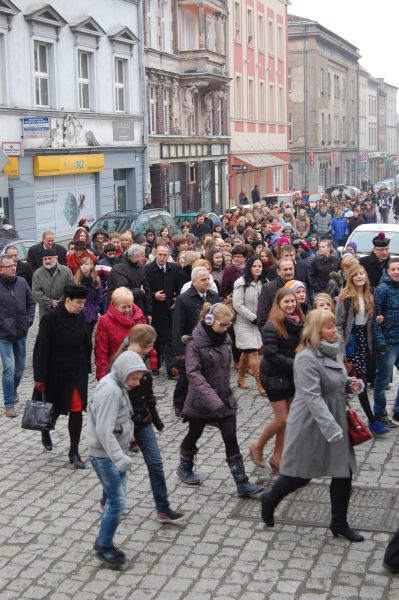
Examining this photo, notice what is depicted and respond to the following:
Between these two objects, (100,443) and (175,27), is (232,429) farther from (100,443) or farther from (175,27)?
(175,27)

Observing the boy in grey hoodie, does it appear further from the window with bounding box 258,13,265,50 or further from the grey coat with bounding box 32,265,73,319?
the window with bounding box 258,13,265,50

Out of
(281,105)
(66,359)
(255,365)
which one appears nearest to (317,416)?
(66,359)

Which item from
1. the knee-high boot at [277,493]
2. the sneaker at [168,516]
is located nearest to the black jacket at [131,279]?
the sneaker at [168,516]

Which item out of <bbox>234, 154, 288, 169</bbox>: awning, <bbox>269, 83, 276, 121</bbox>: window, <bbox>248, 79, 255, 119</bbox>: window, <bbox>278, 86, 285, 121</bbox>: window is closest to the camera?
<bbox>234, 154, 288, 169</bbox>: awning

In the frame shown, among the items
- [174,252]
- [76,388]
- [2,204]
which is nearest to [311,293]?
[174,252]

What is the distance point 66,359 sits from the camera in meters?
8.32

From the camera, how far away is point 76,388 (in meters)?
8.34

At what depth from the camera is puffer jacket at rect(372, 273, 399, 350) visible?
923 cm

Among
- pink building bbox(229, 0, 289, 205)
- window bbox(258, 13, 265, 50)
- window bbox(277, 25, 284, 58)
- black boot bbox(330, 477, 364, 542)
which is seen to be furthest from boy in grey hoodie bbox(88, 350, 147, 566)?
window bbox(277, 25, 284, 58)

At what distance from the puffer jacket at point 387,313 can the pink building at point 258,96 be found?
3871 centimetres

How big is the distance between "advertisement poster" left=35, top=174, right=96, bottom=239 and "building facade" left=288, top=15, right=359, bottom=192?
3818cm

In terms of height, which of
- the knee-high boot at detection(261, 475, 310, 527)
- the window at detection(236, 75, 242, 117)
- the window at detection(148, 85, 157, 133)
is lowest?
the knee-high boot at detection(261, 475, 310, 527)

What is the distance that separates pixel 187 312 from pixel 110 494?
3539 mm

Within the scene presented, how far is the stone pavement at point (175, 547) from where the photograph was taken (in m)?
5.93
